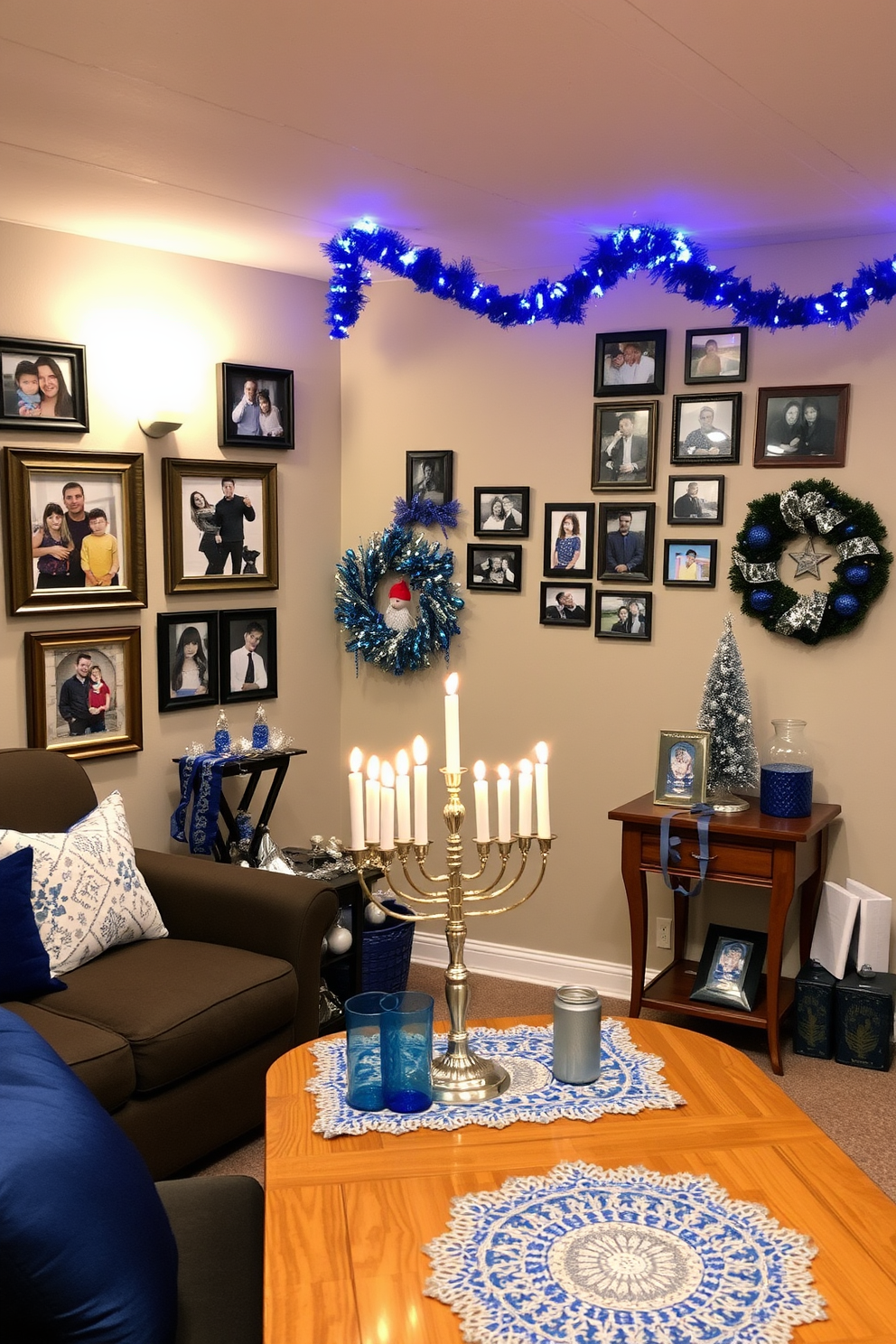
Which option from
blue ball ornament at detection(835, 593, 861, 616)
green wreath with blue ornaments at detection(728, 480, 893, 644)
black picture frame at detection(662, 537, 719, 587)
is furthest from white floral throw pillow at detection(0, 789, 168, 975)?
blue ball ornament at detection(835, 593, 861, 616)

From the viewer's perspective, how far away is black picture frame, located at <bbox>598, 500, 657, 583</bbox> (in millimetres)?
4098

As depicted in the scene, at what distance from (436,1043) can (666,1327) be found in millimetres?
844

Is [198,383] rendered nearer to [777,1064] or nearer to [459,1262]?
[777,1064]

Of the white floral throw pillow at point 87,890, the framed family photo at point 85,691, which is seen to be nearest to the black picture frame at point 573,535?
the framed family photo at point 85,691

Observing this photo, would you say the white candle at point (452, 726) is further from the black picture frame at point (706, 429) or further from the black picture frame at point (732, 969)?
the black picture frame at point (706, 429)

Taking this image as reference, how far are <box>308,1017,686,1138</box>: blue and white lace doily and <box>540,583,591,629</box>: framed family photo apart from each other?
2076mm

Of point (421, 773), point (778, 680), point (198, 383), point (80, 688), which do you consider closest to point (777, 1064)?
point (778, 680)

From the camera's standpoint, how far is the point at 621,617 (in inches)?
164

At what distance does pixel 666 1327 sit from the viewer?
4.85 feet

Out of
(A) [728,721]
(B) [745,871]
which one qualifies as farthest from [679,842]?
(A) [728,721]

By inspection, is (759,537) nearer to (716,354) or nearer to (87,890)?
(716,354)

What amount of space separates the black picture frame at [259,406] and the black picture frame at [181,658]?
2.06ft

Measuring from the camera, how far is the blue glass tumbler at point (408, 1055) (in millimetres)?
2004

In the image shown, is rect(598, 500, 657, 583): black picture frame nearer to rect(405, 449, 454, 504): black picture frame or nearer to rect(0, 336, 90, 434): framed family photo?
rect(405, 449, 454, 504): black picture frame
